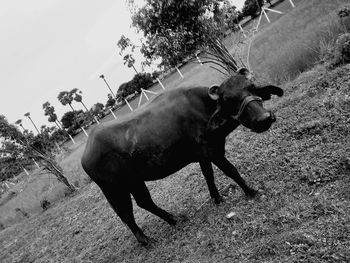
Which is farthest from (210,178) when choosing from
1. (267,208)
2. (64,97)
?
(64,97)

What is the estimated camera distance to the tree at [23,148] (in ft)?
58.3

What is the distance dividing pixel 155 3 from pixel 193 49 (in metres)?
2.22

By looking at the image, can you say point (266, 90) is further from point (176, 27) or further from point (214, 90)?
point (176, 27)

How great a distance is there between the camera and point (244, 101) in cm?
447

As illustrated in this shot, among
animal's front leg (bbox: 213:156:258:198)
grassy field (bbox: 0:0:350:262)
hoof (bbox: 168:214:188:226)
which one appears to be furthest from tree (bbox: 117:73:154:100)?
animal's front leg (bbox: 213:156:258:198)

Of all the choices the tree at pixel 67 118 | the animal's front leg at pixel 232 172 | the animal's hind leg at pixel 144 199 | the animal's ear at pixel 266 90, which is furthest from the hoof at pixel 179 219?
the tree at pixel 67 118

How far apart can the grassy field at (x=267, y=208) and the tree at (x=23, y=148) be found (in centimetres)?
672

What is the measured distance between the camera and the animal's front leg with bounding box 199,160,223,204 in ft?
18.2

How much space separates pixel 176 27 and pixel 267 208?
311 inches

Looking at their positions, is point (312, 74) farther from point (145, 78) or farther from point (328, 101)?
point (145, 78)

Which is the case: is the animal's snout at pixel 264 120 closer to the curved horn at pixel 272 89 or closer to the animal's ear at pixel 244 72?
the curved horn at pixel 272 89

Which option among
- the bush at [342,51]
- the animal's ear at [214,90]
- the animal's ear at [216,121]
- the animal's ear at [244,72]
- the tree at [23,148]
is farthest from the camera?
the tree at [23,148]

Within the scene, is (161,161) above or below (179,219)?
above

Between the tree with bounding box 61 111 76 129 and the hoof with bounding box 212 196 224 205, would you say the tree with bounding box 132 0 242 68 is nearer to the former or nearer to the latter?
the hoof with bounding box 212 196 224 205
